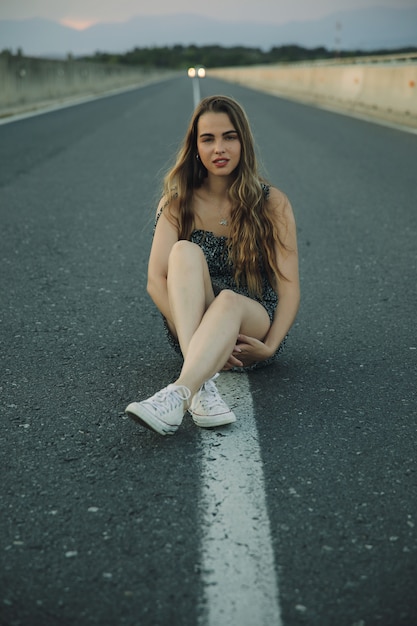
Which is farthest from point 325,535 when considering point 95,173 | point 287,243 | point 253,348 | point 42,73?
point 42,73

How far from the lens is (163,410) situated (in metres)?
3.14

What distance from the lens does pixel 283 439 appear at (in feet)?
10.4

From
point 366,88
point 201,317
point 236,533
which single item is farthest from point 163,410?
point 366,88

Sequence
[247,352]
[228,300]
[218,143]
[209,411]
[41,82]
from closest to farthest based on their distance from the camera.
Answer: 1. [209,411]
2. [228,300]
3. [247,352]
4. [218,143]
5. [41,82]

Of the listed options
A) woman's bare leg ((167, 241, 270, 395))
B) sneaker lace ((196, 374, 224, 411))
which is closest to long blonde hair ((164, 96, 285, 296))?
woman's bare leg ((167, 241, 270, 395))

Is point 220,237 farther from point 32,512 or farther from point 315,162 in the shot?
point 315,162

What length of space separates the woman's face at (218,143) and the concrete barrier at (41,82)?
16.6m

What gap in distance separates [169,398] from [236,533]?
77 cm

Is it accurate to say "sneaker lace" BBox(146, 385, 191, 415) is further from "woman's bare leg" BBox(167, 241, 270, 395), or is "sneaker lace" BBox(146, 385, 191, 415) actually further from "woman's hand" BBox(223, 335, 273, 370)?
"woman's hand" BBox(223, 335, 273, 370)

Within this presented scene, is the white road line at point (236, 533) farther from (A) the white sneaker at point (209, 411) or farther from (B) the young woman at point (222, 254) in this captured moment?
(B) the young woman at point (222, 254)

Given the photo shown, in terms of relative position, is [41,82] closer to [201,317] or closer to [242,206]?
[242,206]

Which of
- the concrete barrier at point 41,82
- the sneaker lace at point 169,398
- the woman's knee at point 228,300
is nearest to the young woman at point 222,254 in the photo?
the woman's knee at point 228,300

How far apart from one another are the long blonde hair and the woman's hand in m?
0.36

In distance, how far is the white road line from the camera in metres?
2.16
